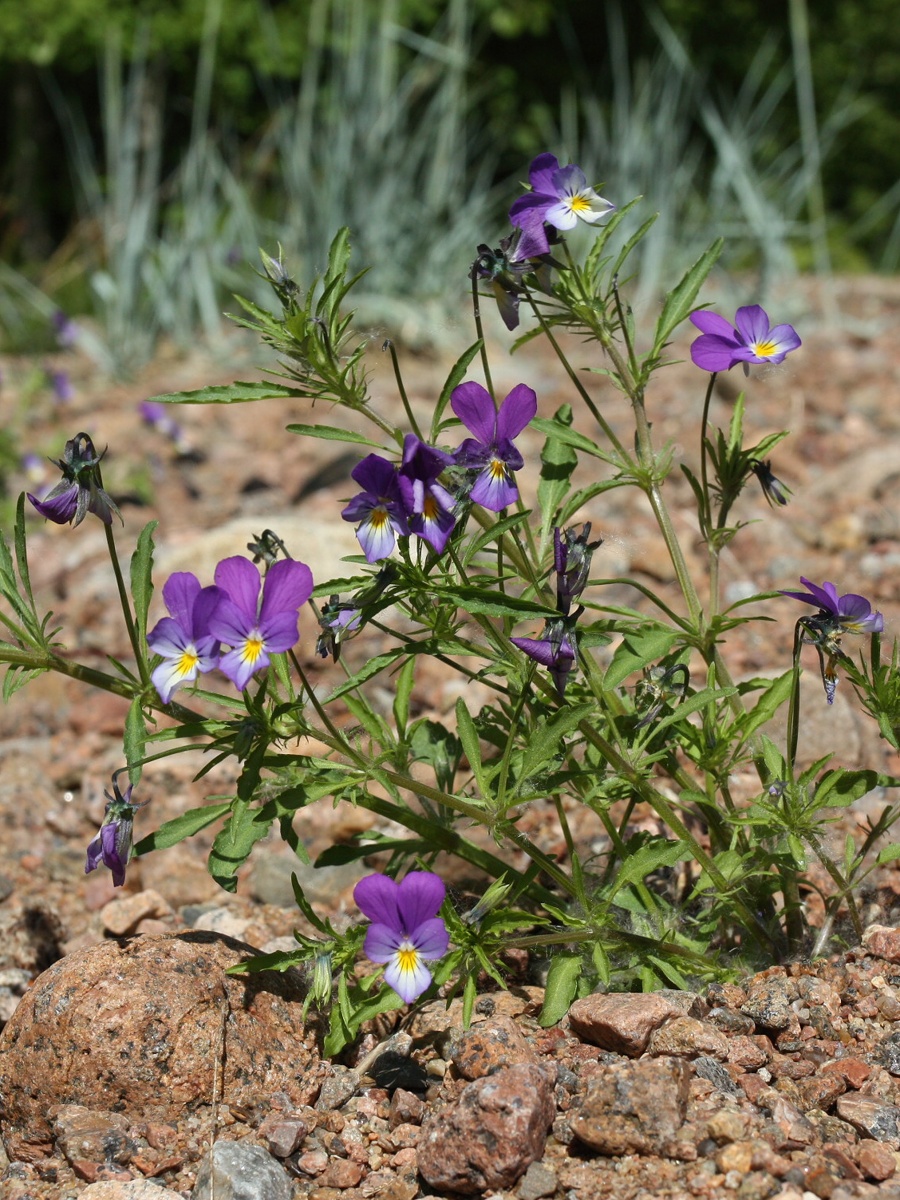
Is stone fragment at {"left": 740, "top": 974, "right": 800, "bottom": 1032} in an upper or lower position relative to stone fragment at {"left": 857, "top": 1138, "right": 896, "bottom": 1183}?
upper

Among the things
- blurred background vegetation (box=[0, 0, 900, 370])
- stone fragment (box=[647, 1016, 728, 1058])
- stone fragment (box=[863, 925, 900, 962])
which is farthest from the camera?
blurred background vegetation (box=[0, 0, 900, 370])

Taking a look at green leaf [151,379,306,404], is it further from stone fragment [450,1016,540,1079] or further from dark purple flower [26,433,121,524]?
stone fragment [450,1016,540,1079]

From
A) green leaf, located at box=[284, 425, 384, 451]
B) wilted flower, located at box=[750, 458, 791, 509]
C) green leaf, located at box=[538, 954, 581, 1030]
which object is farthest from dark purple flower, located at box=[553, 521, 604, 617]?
green leaf, located at box=[538, 954, 581, 1030]

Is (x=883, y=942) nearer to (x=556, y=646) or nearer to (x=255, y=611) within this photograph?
(x=556, y=646)

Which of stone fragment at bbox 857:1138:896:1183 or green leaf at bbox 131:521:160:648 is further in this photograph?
green leaf at bbox 131:521:160:648

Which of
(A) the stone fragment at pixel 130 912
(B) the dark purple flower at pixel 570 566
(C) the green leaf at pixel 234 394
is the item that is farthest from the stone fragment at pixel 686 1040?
(A) the stone fragment at pixel 130 912

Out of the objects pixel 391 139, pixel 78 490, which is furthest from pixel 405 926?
pixel 391 139

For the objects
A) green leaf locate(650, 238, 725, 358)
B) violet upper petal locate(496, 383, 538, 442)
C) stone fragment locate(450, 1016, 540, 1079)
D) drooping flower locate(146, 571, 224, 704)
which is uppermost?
green leaf locate(650, 238, 725, 358)

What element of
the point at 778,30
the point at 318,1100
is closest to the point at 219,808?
the point at 318,1100
